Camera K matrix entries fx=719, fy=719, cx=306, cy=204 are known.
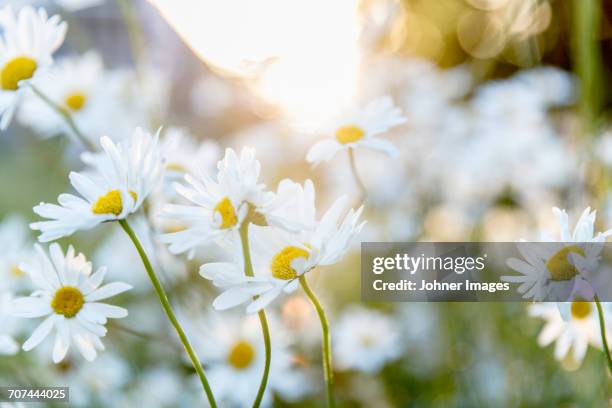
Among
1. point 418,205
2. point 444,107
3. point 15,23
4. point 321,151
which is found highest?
point 444,107

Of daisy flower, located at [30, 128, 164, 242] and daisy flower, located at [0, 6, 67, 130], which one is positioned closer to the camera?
daisy flower, located at [30, 128, 164, 242]

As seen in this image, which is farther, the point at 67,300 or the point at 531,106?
the point at 531,106

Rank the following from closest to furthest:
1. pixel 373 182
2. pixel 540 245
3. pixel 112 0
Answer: pixel 540 245 → pixel 373 182 → pixel 112 0

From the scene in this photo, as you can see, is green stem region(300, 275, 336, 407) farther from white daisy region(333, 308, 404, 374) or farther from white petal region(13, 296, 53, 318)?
white daisy region(333, 308, 404, 374)

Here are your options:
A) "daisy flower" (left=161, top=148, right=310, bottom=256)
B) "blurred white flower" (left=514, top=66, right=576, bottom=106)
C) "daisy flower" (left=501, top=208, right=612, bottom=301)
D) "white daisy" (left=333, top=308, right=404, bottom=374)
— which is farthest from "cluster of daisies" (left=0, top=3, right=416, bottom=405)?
"blurred white flower" (left=514, top=66, right=576, bottom=106)

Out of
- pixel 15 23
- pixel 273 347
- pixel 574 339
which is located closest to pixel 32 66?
pixel 15 23

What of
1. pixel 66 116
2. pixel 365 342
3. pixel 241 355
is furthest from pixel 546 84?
pixel 66 116

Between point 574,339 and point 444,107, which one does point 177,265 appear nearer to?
point 574,339

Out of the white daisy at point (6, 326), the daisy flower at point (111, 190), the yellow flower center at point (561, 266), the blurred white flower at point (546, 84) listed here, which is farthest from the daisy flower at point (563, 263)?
the blurred white flower at point (546, 84)
